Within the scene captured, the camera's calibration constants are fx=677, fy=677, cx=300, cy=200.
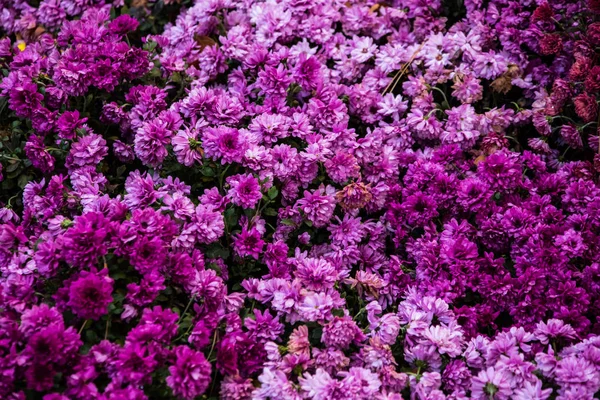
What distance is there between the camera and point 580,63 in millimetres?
2629

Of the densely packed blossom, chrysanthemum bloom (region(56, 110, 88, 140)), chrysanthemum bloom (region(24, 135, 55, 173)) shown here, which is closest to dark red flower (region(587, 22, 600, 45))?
the densely packed blossom

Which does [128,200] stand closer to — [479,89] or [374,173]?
[374,173]

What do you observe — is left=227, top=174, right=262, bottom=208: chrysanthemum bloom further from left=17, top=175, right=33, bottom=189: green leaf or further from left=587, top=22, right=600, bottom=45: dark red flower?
left=587, top=22, right=600, bottom=45: dark red flower

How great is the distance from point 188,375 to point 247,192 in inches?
26.1

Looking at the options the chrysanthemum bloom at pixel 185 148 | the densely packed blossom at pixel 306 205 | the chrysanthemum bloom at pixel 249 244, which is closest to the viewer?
the densely packed blossom at pixel 306 205

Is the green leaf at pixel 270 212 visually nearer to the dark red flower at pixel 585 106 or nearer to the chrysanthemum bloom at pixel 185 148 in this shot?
the chrysanthemum bloom at pixel 185 148

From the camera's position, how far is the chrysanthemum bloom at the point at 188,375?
73.7 inches

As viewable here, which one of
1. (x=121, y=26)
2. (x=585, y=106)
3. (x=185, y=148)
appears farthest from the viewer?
(x=121, y=26)

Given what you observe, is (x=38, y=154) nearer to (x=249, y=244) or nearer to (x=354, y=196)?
(x=249, y=244)

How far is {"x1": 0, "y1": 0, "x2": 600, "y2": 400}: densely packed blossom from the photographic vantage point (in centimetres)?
200

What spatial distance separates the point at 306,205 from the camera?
94.0 inches

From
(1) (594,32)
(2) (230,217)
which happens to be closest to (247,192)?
(2) (230,217)

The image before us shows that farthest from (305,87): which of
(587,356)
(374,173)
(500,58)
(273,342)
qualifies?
(587,356)

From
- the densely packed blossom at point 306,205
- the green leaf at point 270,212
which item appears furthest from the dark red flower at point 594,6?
the green leaf at point 270,212
